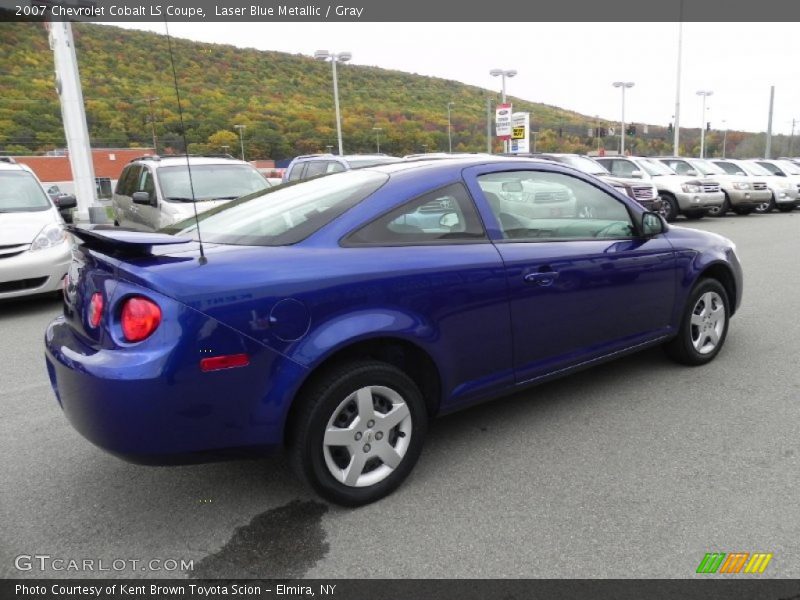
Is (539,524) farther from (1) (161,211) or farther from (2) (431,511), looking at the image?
(1) (161,211)

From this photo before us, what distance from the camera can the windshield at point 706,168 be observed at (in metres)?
18.2

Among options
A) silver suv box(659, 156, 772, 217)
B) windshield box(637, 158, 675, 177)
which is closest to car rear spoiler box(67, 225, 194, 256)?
windshield box(637, 158, 675, 177)

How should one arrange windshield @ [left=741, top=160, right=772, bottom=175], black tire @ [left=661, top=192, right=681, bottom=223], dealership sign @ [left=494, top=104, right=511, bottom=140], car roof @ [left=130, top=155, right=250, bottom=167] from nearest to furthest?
car roof @ [left=130, top=155, right=250, bottom=167]
black tire @ [left=661, top=192, right=681, bottom=223]
windshield @ [left=741, top=160, right=772, bottom=175]
dealership sign @ [left=494, top=104, right=511, bottom=140]

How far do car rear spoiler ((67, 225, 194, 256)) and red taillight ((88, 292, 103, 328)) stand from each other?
200 mm

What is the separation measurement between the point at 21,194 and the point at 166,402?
6655 millimetres

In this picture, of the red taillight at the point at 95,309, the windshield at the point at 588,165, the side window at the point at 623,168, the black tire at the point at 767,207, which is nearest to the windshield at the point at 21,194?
the red taillight at the point at 95,309

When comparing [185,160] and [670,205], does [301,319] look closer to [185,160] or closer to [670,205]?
[185,160]

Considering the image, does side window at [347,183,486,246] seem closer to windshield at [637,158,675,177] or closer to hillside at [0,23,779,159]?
hillside at [0,23,779,159]

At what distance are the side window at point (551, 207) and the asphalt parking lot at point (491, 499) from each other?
109 cm

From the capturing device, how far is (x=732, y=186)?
17422mm

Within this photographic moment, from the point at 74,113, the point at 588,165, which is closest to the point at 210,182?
the point at 74,113

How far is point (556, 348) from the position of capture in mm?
3453

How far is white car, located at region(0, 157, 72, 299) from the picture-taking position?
645 centimetres

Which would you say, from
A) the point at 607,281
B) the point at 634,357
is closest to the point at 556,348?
the point at 607,281
